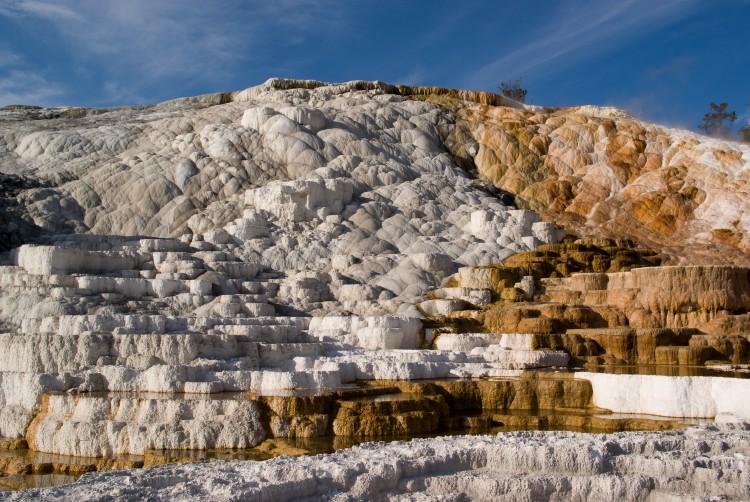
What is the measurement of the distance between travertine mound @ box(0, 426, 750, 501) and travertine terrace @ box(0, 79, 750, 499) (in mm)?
36

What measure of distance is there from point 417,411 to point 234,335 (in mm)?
3572

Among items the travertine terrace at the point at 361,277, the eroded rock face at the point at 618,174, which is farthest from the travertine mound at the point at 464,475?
the eroded rock face at the point at 618,174

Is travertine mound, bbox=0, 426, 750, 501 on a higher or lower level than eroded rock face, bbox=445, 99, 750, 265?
lower

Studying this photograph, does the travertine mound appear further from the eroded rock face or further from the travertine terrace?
the eroded rock face

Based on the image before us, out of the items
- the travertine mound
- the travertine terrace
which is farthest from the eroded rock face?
the travertine mound

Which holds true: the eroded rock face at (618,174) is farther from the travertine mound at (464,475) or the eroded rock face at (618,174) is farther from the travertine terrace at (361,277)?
the travertine mound at (464,475)

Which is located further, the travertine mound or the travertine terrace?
the travertine terrace

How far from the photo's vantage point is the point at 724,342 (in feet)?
43.0

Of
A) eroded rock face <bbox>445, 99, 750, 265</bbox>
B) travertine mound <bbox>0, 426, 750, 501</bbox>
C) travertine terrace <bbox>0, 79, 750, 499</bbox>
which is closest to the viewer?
travertine mound <bbox>0, 426, 750, 501</bbox>

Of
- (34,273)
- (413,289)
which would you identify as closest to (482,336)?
(413,289)

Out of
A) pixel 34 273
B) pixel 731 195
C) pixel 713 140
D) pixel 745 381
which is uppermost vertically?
pixel 713 140

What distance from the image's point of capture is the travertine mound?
5.96 meters

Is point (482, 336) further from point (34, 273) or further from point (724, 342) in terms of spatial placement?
point (34, 273)

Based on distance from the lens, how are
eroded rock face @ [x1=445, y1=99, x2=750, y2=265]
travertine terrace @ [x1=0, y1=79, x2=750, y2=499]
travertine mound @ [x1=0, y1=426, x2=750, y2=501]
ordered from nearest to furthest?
travertine mound @ [x1=0, y1=426, x2=750, y2=501] < travertine terrace @ [x1=0, y1=79, x2=750, y2=499] < eroded rock face @ [x1=445, y1=99, x2=750, y2=265]
